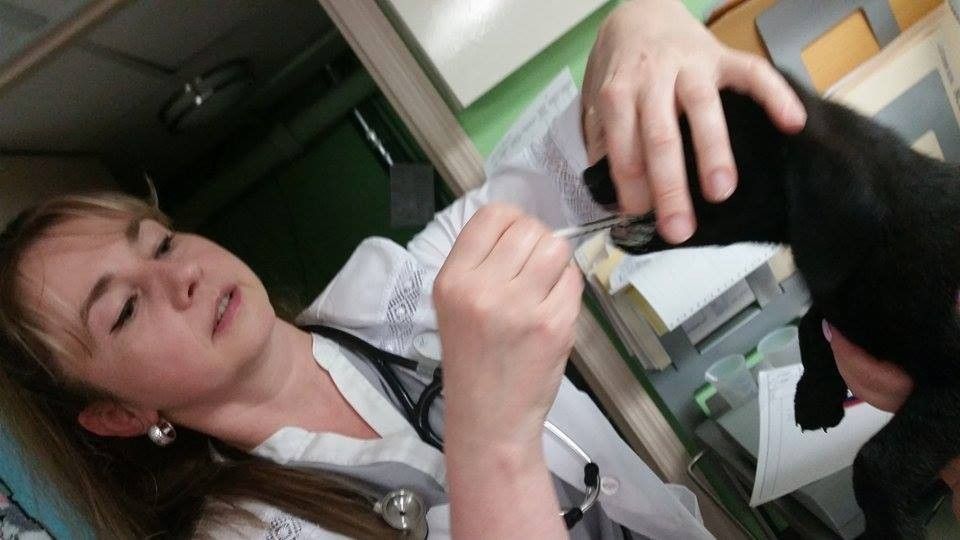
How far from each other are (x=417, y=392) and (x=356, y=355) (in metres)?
0.08

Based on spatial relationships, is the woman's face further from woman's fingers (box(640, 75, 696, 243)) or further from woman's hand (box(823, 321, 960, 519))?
woman's hand (box(823, 321, 960, 519))

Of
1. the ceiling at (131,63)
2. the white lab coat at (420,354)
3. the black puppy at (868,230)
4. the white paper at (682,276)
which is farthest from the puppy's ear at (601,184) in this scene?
the ceiling at (131,63)

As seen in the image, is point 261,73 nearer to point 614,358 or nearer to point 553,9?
point 553,9

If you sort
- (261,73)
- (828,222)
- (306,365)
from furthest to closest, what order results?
(261,73) → (306,365) → (828,222)

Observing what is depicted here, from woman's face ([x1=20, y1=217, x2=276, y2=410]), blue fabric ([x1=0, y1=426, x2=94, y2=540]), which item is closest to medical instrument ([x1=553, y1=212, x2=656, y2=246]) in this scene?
woman's face ([x1=20, y1=217, x2=276, y2=410])

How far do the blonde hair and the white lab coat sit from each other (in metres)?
0.02

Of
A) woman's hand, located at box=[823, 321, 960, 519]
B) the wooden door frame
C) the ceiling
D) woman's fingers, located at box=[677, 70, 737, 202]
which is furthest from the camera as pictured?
the wooden door frame

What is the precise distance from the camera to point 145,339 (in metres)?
0.62

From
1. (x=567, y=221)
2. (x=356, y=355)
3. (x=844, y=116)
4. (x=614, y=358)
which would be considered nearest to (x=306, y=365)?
(x=356, y=355)

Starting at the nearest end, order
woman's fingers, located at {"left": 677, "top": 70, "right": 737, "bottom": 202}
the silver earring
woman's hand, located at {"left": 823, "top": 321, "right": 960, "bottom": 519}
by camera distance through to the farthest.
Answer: woman's fingers, located at {"left": 677, "top": 70, "right": 737, "bottom": 202}
woman's hand, located at {"left": 823, "top": 321, "right": 960, "bottom": 519}
the silver earring

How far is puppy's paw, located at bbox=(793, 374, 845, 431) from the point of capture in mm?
699

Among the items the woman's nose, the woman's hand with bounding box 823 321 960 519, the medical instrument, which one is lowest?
the woman's hand with bounding box 823 321 960 519

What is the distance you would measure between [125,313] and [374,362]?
26 cm

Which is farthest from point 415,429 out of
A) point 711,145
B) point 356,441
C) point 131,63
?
point 131,63
